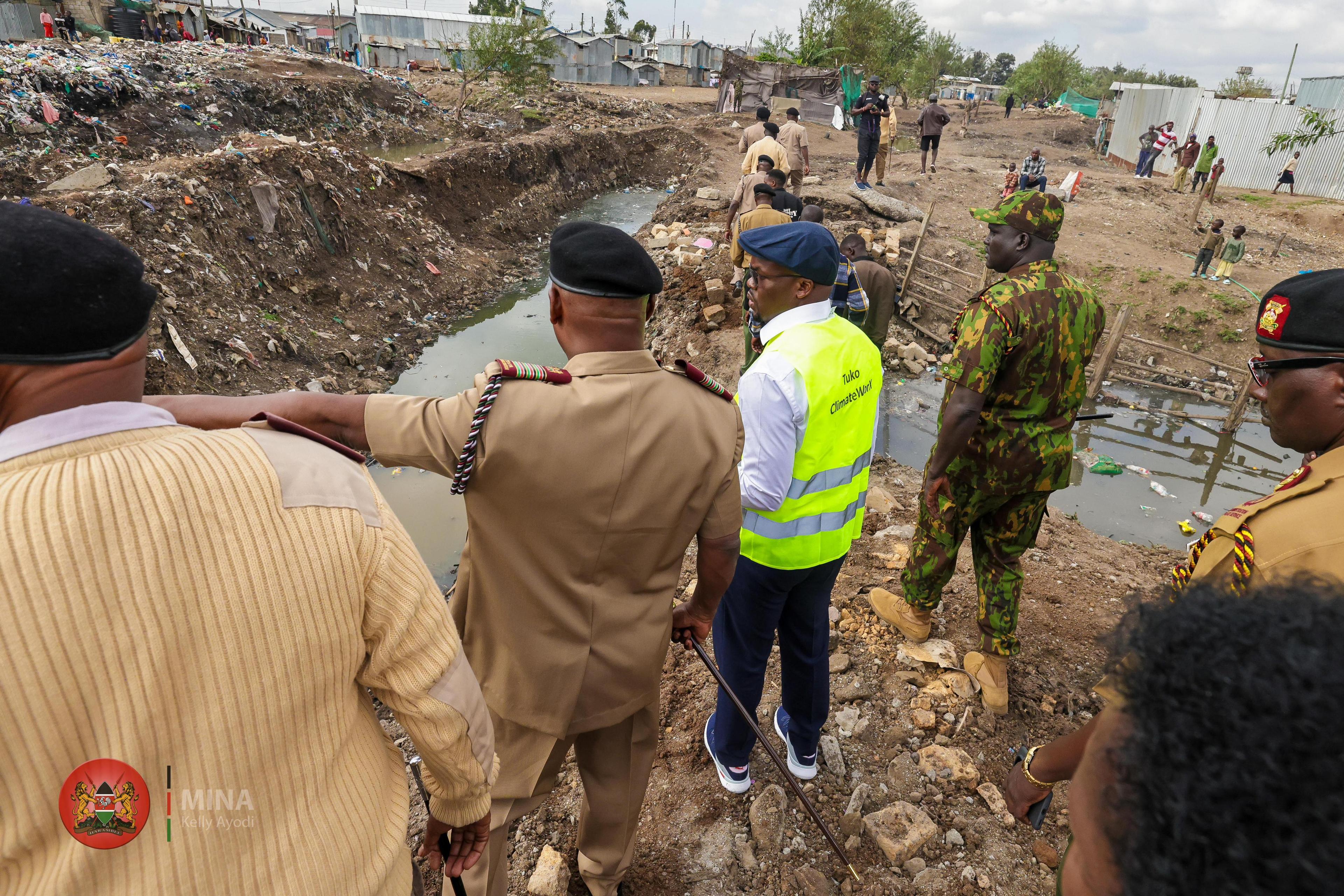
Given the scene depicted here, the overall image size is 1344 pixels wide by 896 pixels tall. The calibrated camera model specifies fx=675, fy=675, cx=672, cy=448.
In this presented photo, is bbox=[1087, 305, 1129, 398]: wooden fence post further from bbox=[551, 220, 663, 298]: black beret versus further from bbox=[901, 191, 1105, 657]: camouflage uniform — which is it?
bbox=[551, 220, 663, 298]: black beret

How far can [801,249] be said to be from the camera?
86.1 inches

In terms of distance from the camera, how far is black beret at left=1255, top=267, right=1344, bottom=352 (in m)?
1.44

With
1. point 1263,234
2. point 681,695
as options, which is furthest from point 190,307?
point 1263,234

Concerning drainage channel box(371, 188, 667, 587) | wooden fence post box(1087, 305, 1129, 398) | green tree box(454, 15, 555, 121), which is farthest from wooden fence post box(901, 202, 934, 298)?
green tree box(454, 15, 555, 121)

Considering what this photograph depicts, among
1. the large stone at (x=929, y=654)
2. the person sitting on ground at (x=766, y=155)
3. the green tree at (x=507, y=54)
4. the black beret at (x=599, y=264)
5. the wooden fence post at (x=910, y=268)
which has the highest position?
the green tree at (x=507, y=54)

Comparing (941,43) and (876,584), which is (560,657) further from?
(941,43)

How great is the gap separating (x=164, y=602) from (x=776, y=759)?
6.08 feet

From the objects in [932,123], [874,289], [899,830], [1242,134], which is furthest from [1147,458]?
[1242,134]

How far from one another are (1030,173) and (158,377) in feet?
49.4

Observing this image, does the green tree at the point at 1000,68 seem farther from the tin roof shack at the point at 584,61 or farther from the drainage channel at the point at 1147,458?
the drainage channel at the point at 1147,458

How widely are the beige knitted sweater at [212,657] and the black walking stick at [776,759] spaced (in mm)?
1158

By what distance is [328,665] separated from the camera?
995 mm

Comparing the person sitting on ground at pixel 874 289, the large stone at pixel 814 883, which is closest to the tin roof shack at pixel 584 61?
the person sitting on ground at pixel 874 289

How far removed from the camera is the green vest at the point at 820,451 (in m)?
2.08
